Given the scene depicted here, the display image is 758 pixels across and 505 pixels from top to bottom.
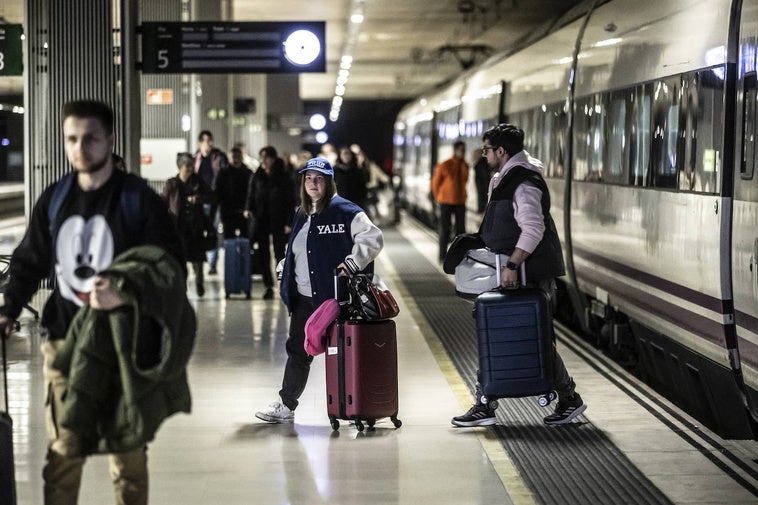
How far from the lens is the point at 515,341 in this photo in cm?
836

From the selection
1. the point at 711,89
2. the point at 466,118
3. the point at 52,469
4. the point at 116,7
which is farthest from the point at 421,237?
the point at 52,469

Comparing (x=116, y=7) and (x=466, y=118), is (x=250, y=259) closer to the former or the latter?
(x=116, y=7)

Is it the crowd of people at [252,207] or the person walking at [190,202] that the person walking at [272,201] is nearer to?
the crowd of people at [252,207]

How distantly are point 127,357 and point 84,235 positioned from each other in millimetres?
563

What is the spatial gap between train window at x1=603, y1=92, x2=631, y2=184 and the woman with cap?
10.9 feet

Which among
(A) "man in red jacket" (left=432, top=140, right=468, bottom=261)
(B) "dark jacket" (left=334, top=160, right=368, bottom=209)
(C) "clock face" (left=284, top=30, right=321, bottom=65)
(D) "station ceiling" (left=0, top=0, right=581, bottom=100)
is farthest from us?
(D) "station ceiling" (left=0, top=0, right=581, bottom=100)

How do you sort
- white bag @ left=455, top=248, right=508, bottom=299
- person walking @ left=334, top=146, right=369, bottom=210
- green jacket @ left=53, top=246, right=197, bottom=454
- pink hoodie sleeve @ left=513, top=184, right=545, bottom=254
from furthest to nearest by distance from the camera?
person walking @ left=334, top=146, right=369, bottom=210, white bag @ left=455, top=248, right=508, bottom=299, pink hoodie sleeve @ left=513, top=184, right=545, bottom=254, green jacket @ left=53, top=246, right=197, bottom=454

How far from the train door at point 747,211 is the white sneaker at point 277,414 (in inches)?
108

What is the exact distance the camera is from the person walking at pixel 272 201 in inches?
633

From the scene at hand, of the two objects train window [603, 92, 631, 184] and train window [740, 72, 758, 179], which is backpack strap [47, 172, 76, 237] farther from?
train window [603, 92, 631, 184]

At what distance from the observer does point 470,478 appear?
7.17m

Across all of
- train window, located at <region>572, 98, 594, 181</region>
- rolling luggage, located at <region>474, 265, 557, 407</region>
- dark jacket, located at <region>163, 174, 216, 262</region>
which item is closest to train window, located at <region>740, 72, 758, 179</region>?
rolling luggage, located at <region>474, 265, 557, 407</region>

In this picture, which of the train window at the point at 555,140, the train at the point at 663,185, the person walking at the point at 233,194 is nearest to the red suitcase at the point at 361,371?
the train at the point at 663,185

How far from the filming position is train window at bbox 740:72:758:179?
24.0 ft
